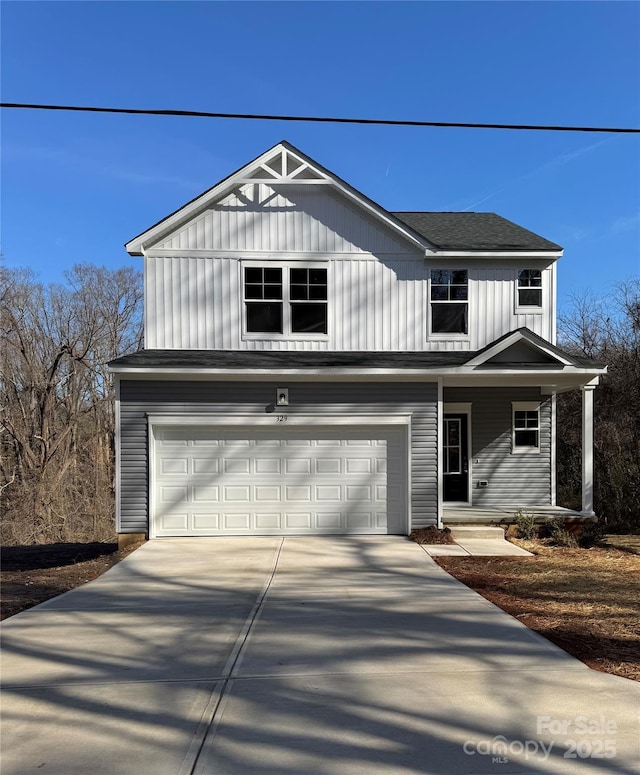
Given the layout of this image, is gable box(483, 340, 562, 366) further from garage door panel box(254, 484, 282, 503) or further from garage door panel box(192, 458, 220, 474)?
garage door panel box(192, 458, 220, 474)

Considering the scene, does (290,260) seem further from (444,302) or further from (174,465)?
(174,465)

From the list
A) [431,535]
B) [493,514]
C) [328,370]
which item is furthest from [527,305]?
[431,535]

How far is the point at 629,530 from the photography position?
13.3 meters

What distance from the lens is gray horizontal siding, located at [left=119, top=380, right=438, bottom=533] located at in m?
10.8

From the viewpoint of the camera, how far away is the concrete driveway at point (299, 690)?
3404mm

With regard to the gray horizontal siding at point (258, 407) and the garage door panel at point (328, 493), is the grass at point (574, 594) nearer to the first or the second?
the gray horizontal siding at point (258, 407)

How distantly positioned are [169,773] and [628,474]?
14231 mm

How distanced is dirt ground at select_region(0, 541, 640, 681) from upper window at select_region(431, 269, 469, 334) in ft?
15.6

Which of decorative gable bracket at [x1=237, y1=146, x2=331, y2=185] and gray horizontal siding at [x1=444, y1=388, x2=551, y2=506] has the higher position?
decorative gable bracket at [x1=237, y1=146, x2=331, y2=185]

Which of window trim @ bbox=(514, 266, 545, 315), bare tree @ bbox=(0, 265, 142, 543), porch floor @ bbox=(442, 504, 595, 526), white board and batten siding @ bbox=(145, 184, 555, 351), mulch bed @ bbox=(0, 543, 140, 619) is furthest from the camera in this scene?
bare tree @ bbox=(0, 265, 142, 543)

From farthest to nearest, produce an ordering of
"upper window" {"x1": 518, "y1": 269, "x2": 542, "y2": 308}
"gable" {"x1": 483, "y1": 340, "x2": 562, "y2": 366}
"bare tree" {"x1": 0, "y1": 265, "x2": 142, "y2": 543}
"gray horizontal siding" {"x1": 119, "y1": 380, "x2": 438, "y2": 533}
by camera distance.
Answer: "bare tree" {"x1": 0, "y1": 265, "x2": 142, "y2": 543} < "upper window" {"x1": 518, "y1": 269, "x2": 542, "y2": 308} < "gable" {"x1": 483, "y1": 340, "x2": 562, "y2": 366} < "gray horizontal siding" {"x1": 119, "y1": 380, "x2": 438, "y2": 533}

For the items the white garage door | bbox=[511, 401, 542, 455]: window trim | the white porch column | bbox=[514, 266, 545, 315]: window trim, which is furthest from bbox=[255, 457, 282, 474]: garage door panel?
bbox=[514, 266, 545, 315]: window trim

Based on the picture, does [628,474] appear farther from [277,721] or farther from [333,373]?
[277,721]

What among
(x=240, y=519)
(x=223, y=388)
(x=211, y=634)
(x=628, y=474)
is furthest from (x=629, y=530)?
(x=211, y=634)
